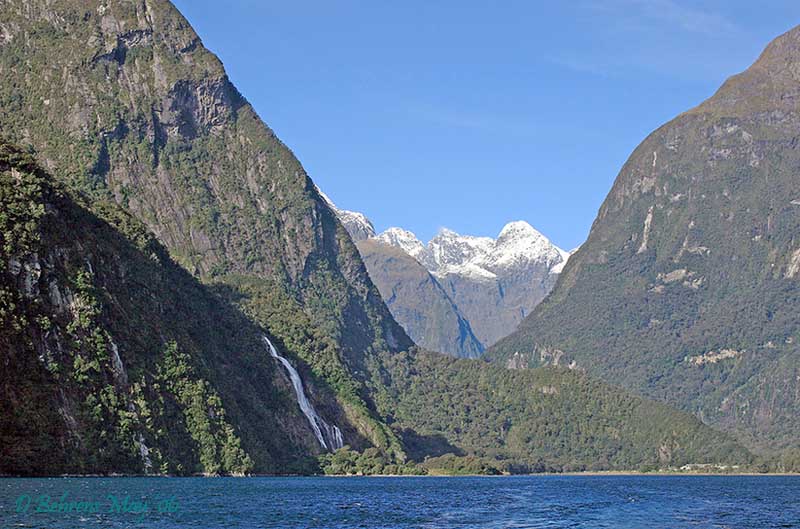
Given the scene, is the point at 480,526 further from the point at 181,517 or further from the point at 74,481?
the point at 74,481

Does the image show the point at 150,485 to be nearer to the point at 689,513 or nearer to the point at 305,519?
the point at 305,519

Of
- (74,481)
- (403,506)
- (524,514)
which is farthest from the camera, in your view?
(74,481)

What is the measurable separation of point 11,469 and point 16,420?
7.56 meters

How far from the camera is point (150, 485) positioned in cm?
19838

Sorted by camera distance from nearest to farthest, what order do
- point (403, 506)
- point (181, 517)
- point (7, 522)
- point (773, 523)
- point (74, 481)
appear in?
point (7, 522), point (181, 517), point (773, 523), point (403, 506), point (74, 481)

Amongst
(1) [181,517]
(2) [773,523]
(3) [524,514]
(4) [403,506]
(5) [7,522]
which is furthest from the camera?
(4) [403,506]

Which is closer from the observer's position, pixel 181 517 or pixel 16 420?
pixel 181 517

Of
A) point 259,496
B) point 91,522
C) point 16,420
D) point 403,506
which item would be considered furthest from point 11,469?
point 91,522

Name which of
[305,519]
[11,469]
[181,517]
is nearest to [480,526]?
[305,519]

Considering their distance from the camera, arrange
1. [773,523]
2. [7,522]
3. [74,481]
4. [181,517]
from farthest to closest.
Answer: [74,481], [773,523], [181,517], [7,522]

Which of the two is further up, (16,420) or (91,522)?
(16,420)

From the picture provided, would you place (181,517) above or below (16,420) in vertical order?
below

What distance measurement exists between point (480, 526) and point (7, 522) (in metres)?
51.2

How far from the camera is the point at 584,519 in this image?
16125cm
